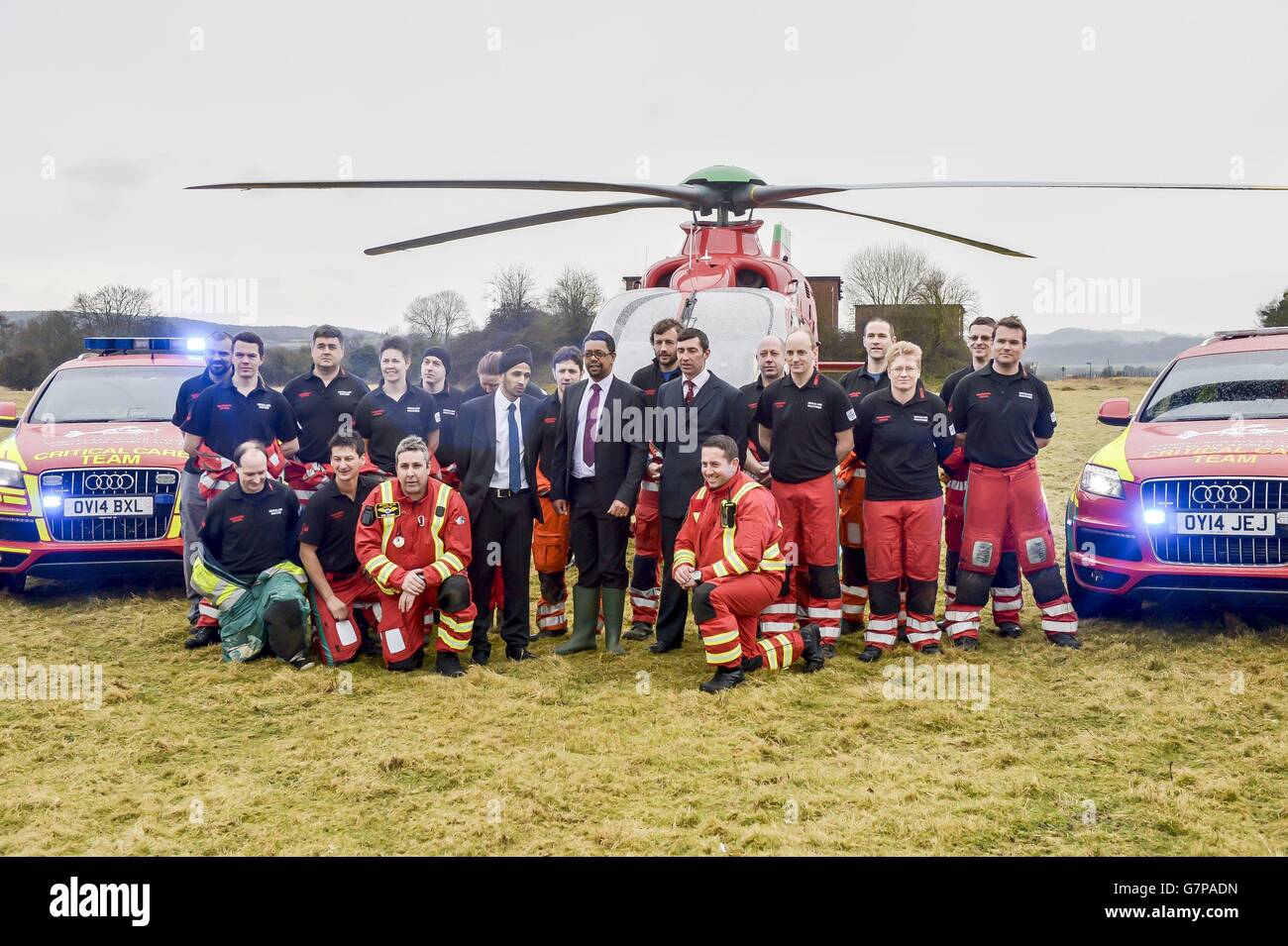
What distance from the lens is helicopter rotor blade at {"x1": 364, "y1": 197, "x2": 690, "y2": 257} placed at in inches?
282

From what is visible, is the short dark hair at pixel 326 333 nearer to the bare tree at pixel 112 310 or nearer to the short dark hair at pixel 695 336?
the short dark hair at pixel 695 336

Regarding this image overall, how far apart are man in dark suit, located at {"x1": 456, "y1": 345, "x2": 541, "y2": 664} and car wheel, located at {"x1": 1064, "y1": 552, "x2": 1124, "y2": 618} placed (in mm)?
3472

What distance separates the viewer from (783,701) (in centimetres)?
496

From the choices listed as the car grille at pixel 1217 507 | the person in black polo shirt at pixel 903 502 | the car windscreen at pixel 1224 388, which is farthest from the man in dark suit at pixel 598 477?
the car windscreen at pixel 1224 388

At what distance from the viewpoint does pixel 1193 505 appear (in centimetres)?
570

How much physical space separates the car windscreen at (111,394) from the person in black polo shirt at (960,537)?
6.12 m

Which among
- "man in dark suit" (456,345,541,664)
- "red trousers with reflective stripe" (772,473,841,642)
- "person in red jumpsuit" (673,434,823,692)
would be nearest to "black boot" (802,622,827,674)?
"person in red jumpsuit" (673,434,823,692)

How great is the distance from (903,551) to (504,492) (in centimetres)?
239
